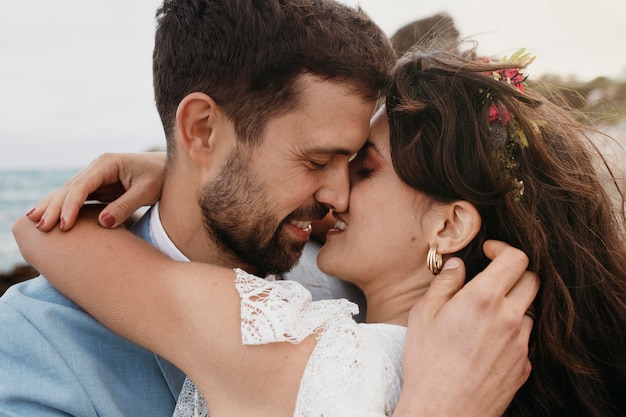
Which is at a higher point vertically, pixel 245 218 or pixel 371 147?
pixel 371 147

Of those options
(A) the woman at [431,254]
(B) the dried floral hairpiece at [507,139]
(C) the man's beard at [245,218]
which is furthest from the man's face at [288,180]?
(B) the dried floral hairpiece at [507,139]

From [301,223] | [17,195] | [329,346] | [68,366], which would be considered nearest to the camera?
[329,346]

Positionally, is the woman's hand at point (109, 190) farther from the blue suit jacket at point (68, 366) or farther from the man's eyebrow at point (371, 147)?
the man's eyebrow at point (371, 147)

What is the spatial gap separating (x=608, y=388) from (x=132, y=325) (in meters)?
1.73

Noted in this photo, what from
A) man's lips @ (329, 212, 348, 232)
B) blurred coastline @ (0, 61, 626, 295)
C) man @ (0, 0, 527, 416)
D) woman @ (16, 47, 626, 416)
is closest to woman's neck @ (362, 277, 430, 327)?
woman @ (16, 47, 626, 416)

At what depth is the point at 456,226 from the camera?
2336 millimetres

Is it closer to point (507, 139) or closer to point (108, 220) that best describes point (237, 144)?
point (108, 220)

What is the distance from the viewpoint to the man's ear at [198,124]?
2.57 metres

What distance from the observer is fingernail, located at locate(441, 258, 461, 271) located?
2224 millimetres

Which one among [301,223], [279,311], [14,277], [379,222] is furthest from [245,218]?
[14,277]

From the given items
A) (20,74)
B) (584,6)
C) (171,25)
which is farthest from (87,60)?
(171,25)

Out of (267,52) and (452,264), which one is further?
(267,52)

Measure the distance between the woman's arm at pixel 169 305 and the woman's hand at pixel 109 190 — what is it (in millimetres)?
53

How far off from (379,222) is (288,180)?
42 centimetres
